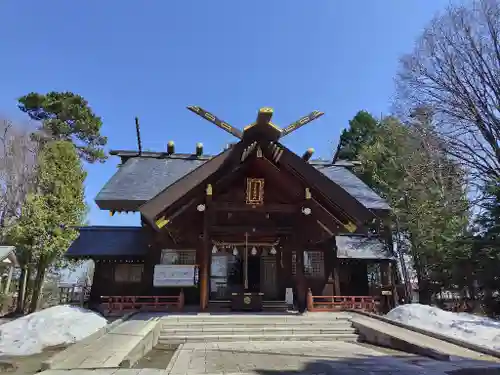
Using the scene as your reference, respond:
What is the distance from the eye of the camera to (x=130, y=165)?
648 inches

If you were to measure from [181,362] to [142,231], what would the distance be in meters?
11.3

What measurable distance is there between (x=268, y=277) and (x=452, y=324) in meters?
7.25

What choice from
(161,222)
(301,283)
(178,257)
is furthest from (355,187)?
(161,222)

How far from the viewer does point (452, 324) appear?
9656 mm

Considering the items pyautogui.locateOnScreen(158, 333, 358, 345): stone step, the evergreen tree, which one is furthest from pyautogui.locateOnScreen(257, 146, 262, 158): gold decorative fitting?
the evergreen tree

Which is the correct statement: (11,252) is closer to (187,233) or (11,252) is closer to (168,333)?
(187,233)

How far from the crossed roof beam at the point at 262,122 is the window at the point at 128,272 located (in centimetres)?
780

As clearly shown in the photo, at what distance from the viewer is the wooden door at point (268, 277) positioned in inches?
584

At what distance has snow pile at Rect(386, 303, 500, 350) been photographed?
874 centimetres

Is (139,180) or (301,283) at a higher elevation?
(139,180)

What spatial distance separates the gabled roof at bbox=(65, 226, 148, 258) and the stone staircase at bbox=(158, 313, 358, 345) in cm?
607

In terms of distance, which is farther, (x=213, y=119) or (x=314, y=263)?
(x=314, y=263)

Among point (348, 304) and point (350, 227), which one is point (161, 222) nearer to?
point (350, 227)

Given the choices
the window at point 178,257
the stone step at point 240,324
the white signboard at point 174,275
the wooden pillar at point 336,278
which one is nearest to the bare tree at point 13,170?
the window at point 178,257
